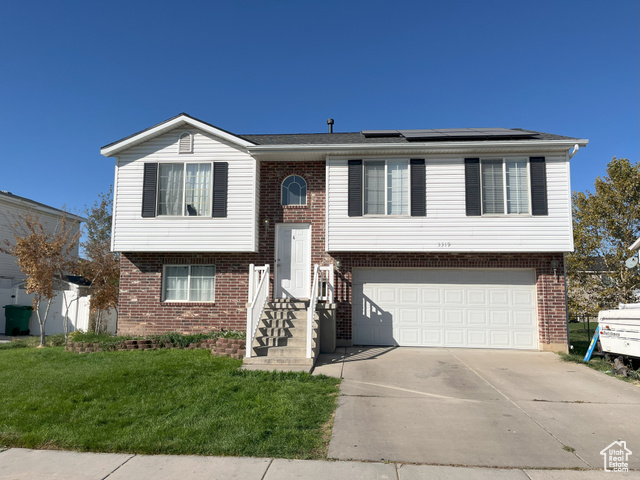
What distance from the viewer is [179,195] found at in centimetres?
1135

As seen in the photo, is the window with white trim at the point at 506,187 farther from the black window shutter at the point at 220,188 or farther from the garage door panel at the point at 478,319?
the black window shutter at the point at 220,188

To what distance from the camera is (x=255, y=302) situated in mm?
8617

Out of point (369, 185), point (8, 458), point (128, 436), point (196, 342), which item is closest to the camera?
point (8, 458)

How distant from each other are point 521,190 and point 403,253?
334 centimetres

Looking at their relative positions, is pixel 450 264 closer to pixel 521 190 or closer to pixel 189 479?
pixel 521 190

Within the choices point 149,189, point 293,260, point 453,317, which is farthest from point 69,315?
point 453,317

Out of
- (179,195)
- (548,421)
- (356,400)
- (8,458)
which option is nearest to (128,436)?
(8,458)

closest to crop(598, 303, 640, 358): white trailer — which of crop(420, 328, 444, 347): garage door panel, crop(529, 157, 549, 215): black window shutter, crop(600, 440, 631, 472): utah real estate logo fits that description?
crop(529, 157, 549, 215): black window shutter

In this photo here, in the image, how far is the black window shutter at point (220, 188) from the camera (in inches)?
436

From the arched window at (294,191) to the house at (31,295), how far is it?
635cm

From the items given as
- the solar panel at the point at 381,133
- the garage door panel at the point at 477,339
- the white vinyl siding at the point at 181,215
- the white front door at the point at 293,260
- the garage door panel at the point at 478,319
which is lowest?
the garage door panel at the point at 477,339

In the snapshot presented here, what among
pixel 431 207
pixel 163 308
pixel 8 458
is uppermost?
pixel 431 207

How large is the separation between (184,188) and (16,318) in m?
8.88

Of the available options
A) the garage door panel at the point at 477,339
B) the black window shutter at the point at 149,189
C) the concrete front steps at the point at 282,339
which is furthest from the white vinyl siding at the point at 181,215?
the garage door panel at the point at 477,339
